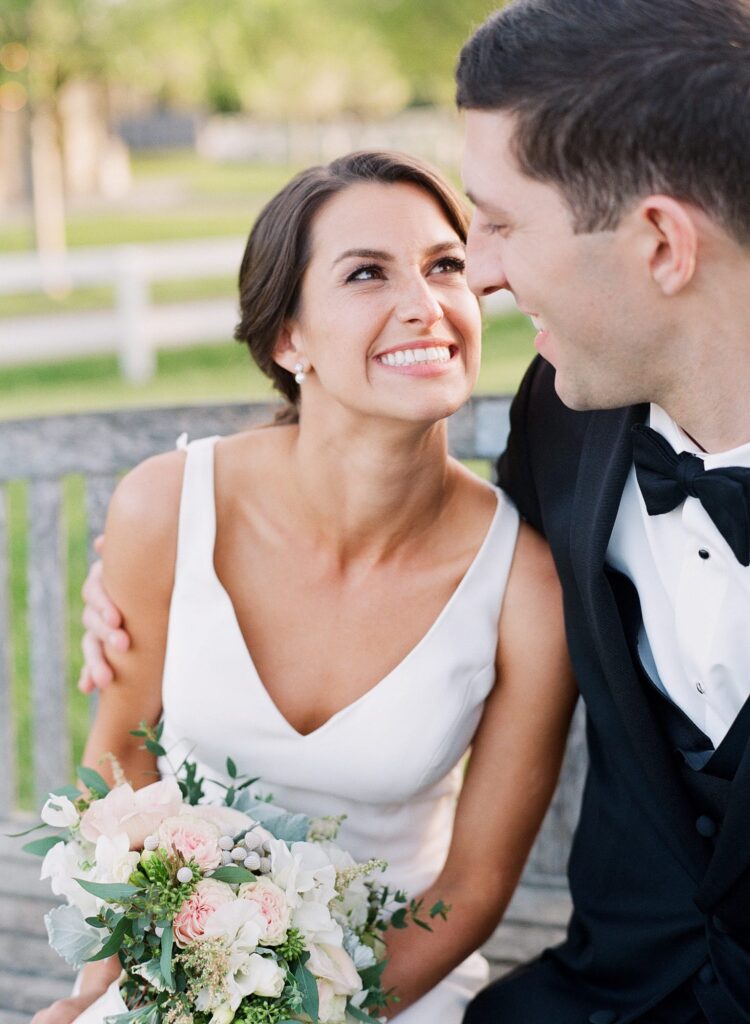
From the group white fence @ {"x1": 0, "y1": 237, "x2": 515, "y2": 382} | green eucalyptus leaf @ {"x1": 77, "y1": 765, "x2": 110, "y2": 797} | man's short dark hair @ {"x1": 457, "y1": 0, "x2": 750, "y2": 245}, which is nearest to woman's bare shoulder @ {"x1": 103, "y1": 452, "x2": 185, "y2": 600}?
green eucalyptus leaf @ {"x1": 77, "y1": 765, "x2": 110, "y2": 797}

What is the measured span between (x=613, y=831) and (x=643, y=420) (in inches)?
33.3

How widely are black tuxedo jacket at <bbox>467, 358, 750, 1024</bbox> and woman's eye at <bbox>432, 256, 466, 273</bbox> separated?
0.88 ft

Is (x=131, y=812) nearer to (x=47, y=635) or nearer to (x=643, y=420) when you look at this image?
(x=643, y=420)

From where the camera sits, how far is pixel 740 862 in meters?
2.42

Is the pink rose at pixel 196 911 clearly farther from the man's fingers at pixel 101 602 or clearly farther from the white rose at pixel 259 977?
the man's fingers at pixel 101 602

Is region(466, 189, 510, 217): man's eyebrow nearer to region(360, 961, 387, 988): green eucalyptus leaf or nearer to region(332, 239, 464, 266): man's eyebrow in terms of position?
region(332, 239, 464, 266): man's eyebrow

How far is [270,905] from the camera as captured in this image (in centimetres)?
236

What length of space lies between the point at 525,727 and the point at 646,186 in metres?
1.28

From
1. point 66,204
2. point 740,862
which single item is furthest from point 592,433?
point 66,204

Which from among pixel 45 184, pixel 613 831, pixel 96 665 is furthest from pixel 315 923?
pixel 45 184

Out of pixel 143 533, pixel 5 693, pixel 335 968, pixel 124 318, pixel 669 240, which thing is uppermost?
pixel 669 240

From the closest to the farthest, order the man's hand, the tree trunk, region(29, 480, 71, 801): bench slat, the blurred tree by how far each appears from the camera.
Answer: the man's hand < region(29, 480, 71, 801): bench slat < the blurred tree < the tree trunk

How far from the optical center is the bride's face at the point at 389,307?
2816mm

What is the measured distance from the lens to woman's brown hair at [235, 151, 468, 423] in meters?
2.94
